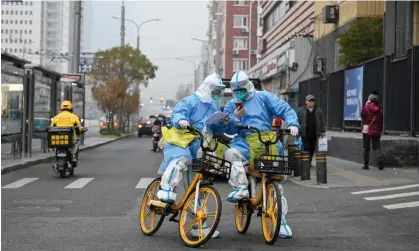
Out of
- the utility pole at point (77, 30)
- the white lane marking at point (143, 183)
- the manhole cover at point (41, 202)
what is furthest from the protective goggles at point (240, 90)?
the utility pole at point (77, 30)

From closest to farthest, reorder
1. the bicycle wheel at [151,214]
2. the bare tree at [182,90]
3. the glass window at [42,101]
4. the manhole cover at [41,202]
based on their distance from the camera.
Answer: the bicycle wheel at [151,214], the manhole cover at [41,202], the glass window at [42,101], the bare tree at [182,90]

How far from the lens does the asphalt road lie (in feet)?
25.2

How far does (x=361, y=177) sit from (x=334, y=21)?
1732cm

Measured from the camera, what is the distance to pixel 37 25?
181125 mm

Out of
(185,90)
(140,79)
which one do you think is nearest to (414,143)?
(140,79)

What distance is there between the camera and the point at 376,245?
303 inches

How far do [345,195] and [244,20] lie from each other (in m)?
89.2

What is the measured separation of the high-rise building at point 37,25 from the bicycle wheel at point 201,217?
514ft

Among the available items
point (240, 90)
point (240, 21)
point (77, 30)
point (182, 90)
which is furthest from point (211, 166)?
point (182, 90)

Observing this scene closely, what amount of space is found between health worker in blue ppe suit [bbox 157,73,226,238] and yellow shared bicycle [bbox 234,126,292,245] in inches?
16.9

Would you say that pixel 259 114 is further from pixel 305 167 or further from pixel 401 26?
pixel 401 26

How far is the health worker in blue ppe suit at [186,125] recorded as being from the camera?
25.3 feet

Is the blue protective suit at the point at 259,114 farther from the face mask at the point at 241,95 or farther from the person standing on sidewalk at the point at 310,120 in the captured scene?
the person standing on sidewalk at the point at 310,120

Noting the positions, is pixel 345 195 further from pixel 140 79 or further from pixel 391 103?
pixel 140 79
